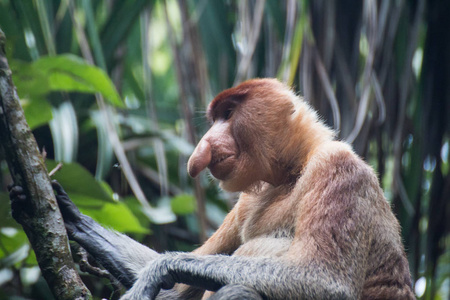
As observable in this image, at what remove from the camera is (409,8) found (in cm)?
520

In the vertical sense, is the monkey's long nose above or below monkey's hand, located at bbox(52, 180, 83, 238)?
above

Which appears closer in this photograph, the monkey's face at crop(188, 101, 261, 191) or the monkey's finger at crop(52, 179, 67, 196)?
the monkey's finger at crop(52, 179, 67, 196)

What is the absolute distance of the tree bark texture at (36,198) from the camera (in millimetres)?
2525

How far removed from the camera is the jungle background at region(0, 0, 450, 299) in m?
4.70

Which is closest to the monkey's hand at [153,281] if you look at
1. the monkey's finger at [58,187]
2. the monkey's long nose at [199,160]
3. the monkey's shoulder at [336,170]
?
the monkey's long nose at [199,160]

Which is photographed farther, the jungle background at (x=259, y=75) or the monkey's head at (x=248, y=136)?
the jungle background at (x=259, y=75)

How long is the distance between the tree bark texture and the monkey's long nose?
0.78 metres

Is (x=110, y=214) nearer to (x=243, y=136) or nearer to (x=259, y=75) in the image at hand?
(x=243, y=136)

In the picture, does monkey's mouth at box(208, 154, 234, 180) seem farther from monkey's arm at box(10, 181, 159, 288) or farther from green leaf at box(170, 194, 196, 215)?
green leaf at box(170, 194, 196, 215)

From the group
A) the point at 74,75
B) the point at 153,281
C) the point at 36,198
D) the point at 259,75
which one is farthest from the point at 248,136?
the point at 259,75

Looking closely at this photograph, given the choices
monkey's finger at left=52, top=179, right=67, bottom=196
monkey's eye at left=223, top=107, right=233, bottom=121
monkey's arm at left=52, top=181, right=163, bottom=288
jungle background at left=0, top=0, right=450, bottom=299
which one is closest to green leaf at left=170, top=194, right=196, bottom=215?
jungle background at left=0, top=0, right=450, bottom=299

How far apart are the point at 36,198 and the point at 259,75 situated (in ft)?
9.79

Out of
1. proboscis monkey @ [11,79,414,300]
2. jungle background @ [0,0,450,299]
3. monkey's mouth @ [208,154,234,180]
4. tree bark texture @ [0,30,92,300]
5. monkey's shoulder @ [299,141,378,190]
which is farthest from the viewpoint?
jungle background @ [0,0,450,299]

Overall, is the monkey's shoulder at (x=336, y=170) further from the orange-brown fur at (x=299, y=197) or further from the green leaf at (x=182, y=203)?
the green leaf at (x=182, y=203)
